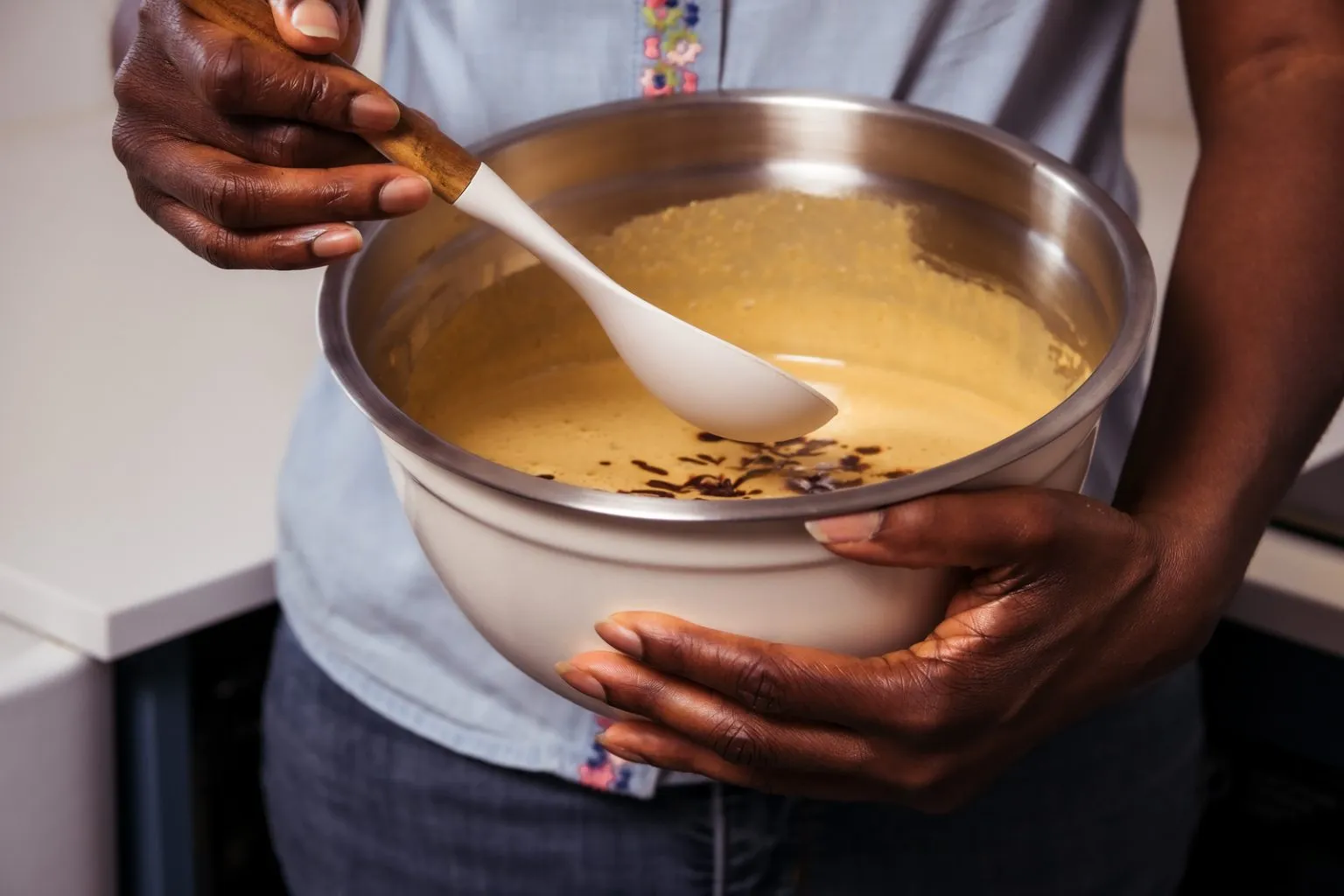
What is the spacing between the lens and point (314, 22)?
0.47 meters

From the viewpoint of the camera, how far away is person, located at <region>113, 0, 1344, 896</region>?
47 centimetres

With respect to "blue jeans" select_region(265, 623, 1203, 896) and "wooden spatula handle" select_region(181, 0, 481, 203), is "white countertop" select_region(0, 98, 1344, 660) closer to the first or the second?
"blue jeans" select_region(265, 623, 1203, 896)

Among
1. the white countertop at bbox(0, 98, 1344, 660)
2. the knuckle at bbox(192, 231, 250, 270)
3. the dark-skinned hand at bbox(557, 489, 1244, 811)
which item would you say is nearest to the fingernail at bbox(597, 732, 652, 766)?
the dark-skinned hand at bbox(557, 489, 1244, 811)

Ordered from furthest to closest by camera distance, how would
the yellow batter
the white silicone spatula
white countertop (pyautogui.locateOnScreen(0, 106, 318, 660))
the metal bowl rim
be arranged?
white countertop (pyautogui.locateOnScreen(0, 106, 318, 660)), the yellow batter, the white silicone spatula, the metal bowl rim

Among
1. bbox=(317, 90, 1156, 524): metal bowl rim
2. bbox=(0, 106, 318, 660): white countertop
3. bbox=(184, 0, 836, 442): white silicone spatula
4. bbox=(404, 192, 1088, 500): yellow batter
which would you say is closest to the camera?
bbox=(317, 90, 1156, 524): metal bowl rim

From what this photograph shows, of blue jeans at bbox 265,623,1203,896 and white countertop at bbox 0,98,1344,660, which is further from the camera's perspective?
white countertop at bbox 0,98,1344,660

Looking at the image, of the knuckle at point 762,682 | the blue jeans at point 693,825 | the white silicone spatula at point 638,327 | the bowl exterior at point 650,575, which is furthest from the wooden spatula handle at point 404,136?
the blue jeans at point 693,825

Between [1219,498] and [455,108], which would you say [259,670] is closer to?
[455,108]

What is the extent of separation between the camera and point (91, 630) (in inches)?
30.5

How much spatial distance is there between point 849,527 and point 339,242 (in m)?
0.21

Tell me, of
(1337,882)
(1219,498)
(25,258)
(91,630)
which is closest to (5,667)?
(91,630)

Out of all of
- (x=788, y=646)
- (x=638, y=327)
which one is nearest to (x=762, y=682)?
(x=788, y=646)

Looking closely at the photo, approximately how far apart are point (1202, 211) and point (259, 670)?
2.10ft

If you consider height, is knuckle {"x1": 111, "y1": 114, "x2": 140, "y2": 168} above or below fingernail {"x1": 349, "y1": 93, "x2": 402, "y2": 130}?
below
